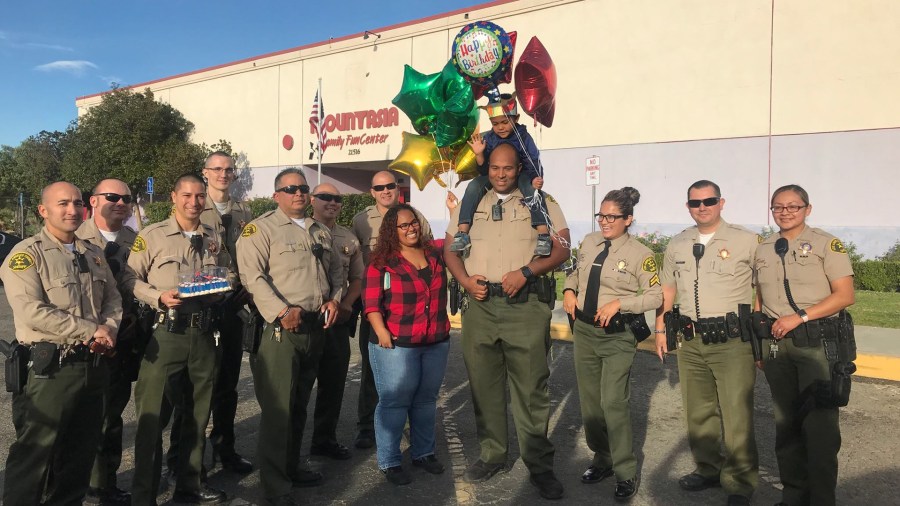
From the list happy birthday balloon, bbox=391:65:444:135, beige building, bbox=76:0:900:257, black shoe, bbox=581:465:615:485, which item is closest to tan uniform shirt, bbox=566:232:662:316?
black shoe, bbox=581:465:615:485

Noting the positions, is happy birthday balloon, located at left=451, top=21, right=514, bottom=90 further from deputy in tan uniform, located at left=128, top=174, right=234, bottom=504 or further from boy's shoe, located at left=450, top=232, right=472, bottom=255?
deputy in tan uniform, located at left=128, top=174, right=234, bottom=504

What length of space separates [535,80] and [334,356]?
2.59m

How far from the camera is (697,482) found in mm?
3885

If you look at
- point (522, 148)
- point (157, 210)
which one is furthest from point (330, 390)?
point (157, 210)

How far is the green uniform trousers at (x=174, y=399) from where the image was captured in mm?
3379

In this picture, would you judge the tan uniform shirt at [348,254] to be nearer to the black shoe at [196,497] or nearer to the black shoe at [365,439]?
the black shoe at [365,439]

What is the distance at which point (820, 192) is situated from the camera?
15180 mm

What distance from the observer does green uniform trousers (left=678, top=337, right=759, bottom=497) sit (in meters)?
3.61

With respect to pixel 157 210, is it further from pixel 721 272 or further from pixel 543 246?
pixel 721 272

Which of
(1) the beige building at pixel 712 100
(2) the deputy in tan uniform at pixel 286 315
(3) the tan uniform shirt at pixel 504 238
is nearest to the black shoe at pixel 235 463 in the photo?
(2) the deputy in tan uniform at pixel 286 315

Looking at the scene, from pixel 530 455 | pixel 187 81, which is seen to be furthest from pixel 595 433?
pixel 187 81

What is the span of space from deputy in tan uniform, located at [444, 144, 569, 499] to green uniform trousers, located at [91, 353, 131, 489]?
7.18ft

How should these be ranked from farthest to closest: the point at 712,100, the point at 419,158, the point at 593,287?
the point at 712,100
the point at 419,158
the point at 593,287

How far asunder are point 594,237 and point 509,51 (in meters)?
1.63
